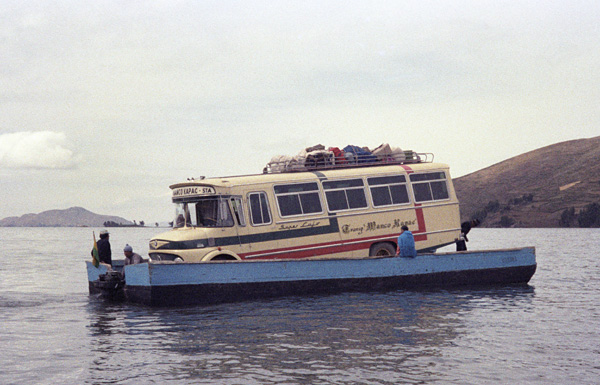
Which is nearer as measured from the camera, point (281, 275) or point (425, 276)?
point (281, 275)

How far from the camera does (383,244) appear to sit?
72.5 feet

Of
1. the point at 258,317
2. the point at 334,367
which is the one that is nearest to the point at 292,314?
the point at 258,317

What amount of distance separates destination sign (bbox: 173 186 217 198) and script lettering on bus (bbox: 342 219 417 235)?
4.58 meters

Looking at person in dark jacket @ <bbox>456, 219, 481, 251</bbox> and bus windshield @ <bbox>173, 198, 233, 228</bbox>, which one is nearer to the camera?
bus windshield @ <bbox>173, 198, 233, 228</bbox>

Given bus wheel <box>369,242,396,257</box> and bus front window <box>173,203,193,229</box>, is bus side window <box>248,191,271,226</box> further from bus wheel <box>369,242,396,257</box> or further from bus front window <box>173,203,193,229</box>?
bus wheel <box>369,242,396,257</box>

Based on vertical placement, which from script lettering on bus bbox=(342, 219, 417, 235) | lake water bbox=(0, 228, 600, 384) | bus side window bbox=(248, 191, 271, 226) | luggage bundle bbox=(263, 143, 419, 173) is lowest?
lake water bbox=(0, 228, 600, 384)

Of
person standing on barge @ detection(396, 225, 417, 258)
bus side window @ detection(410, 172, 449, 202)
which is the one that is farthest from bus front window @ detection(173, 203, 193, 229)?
bus side window @ detection(410, 172, 449, 202)

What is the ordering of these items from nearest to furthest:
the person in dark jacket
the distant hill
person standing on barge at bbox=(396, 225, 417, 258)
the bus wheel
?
person standing on barge at bbox=(396, 225, 417, 258) < the bus wheel < the person in dark jacket < the distant hill

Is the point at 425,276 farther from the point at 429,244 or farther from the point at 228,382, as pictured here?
the point at 228,382

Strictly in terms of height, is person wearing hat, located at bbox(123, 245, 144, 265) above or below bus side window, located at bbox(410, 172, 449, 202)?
below

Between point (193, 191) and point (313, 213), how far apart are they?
386cm

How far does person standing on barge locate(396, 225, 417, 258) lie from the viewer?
20812 millimetres

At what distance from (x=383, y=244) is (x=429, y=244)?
178 cm

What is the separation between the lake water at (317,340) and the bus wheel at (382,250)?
1592mm
